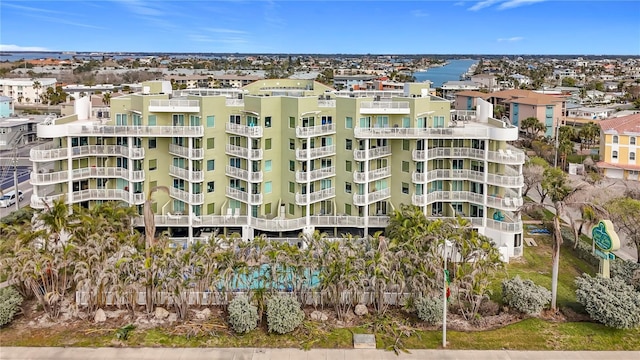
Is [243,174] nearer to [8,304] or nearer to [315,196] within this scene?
[315,196]

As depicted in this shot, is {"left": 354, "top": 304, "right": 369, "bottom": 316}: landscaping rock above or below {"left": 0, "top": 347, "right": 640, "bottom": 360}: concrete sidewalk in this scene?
above

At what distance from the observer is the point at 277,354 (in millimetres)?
27672

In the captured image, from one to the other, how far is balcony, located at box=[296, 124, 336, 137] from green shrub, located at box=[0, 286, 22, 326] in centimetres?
2146

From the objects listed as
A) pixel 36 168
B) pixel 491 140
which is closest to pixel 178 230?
pixel 36 168

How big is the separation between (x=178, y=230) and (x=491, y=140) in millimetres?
25231

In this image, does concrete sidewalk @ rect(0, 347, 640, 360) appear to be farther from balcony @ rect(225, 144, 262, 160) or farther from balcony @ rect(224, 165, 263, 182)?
balcony @ rect(225, 144, 262, 160)

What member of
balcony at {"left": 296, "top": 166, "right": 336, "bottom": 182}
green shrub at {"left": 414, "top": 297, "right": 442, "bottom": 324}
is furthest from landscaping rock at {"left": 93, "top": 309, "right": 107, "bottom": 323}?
balcony at {"left": 296, "top": 166, "right": 336, "bottom": 182}

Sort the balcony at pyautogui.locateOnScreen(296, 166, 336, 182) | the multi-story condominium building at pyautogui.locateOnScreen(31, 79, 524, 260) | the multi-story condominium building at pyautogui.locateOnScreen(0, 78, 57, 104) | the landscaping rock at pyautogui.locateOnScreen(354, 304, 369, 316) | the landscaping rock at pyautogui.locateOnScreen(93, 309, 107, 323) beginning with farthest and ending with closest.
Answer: the multi-story condominium building at pyautogui.locateOnScreen(0, 78, 57, 104) → the balcony at pyautogui.locateOnScreen(296, 166, 336, 182) → the multi-story condominium building at pyautogui.locateOnScreen(31, 79, 524, 260) → the landscaping rock at pyautogui.locateOnScreen(354, 304, 369, 316) → the landscaping rock at pyautogui.locateOnScreen(93, 309, 107, 323)

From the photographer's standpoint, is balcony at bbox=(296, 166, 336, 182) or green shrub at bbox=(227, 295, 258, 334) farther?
balcony at bbox=(296, 166, 336, 182)

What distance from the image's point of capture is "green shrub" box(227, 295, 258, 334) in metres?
29.1

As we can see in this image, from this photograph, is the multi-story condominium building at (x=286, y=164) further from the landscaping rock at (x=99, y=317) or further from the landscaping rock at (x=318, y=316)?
the landscaping rock at (x=318, y=316)

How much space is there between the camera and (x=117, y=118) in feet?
147

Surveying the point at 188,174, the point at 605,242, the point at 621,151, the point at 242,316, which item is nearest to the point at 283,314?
the point at 242,316

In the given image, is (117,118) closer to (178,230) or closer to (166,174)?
(166,174)
